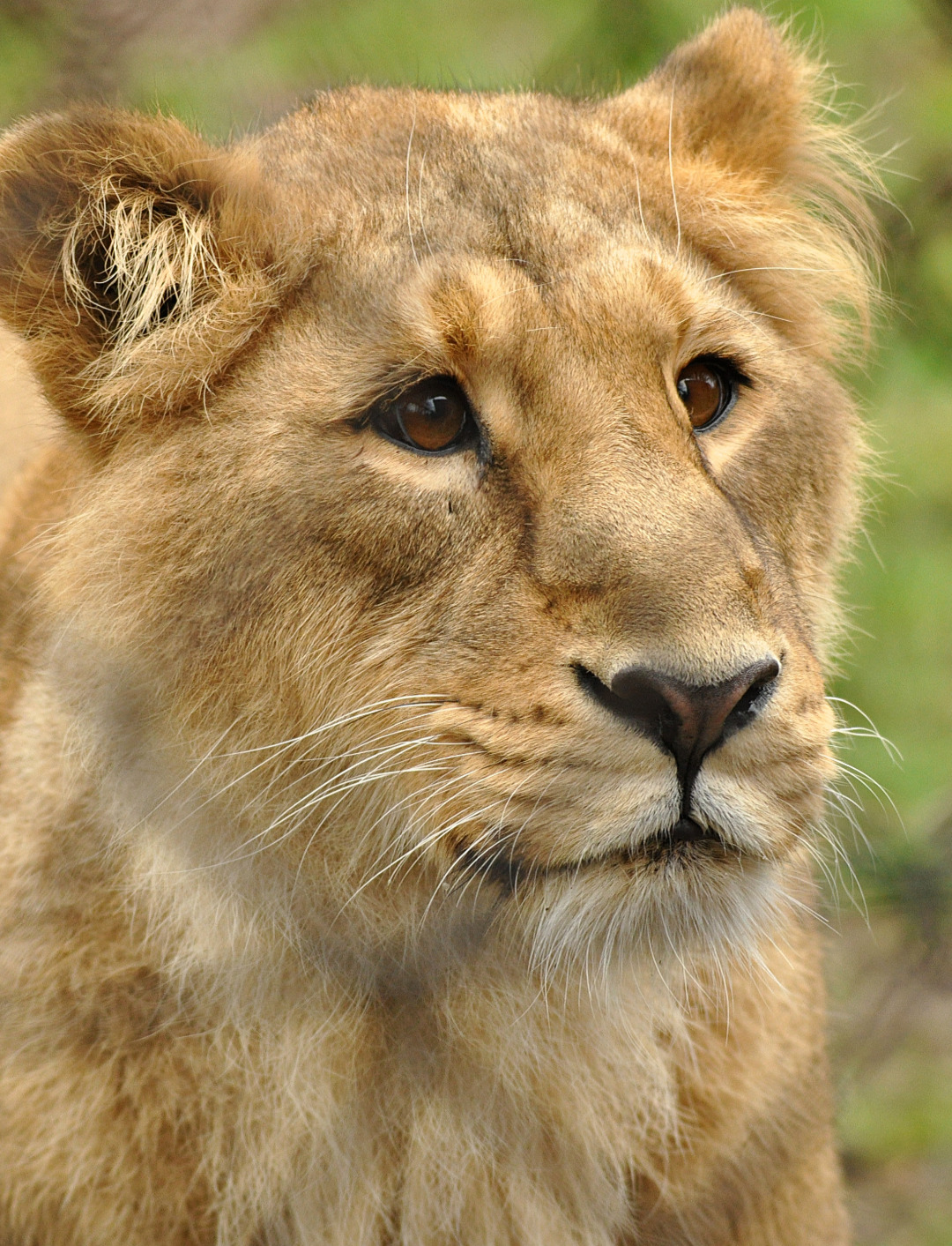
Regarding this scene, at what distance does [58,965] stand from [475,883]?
63 centimetres

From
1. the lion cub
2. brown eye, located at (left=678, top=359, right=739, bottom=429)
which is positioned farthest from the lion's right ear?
brown eye, located at (left=678, top=359, right=739, bottom=429)

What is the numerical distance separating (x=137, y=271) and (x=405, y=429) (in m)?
0.43

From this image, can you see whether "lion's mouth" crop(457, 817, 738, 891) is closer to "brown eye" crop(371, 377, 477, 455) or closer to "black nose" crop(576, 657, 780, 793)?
"black nose" crop(576, 657, 780, 793)

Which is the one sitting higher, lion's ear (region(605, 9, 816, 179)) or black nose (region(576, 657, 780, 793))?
lion's ear (region(605, 9, 816, 179))

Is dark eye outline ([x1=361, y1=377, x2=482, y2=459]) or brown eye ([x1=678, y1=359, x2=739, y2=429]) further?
brown eye ([x1=678, y1=359, x2=739, y2=429])

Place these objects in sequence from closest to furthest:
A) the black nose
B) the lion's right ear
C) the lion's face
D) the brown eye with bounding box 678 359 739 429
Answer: the black nose
the lion's face
the lion's right ear
the brown eye with bounding box 678 359 739 429

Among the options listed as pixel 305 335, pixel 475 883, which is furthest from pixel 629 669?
pixel 305 335

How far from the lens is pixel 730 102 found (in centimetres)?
258

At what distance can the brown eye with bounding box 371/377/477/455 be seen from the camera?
199cm

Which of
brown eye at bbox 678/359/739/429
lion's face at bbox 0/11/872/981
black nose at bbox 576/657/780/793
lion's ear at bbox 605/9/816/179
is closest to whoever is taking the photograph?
black nose at bbox 576/657/780/793

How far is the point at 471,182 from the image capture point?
2133 millimetres

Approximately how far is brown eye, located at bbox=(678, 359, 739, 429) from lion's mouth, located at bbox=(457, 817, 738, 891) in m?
0.66

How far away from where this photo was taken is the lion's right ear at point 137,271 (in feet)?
6.40

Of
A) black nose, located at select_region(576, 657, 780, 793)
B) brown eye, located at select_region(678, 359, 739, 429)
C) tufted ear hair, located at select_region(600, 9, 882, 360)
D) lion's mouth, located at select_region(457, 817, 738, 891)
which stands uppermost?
tufted ear hair, located at select_region(600, 9, 882, 360)
